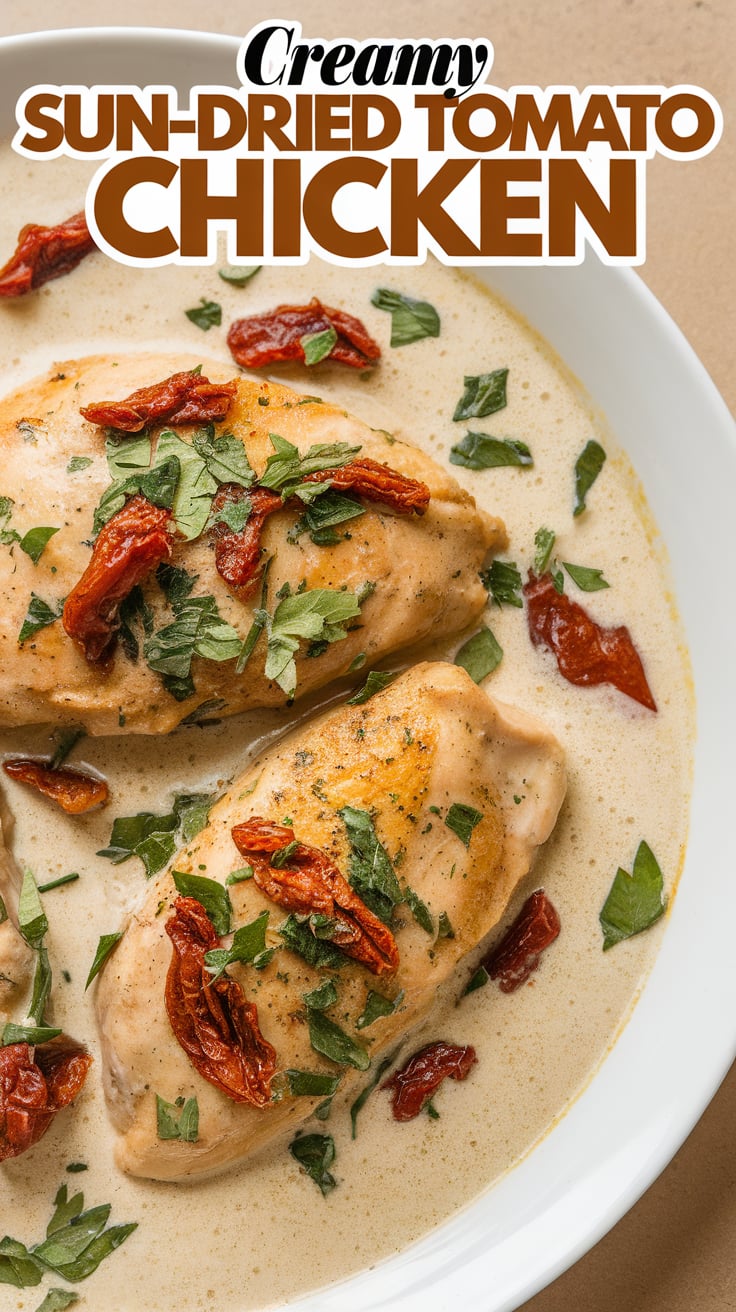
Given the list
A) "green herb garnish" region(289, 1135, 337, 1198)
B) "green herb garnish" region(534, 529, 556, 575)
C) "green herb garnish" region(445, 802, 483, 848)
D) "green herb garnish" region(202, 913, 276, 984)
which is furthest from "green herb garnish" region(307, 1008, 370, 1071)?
"green herb garnish" region(534, 529, 556, 575)

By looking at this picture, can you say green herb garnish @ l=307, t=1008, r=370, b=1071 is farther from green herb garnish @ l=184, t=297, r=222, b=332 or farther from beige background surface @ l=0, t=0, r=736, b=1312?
beige background surface @ l=0, t=0, r=736, b=1312

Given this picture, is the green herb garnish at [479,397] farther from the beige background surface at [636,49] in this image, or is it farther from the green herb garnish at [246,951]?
the green herb garnish at [246,951]

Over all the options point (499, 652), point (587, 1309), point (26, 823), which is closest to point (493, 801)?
point (499, 652)

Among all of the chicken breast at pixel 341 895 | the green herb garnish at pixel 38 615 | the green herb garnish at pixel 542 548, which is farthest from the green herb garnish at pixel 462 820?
the green herb garnish at pixel 38 615

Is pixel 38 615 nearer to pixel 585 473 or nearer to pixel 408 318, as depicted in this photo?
pixel 408 318

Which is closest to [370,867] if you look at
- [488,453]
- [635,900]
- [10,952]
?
[635,900]

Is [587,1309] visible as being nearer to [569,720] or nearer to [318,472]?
[569,720]
